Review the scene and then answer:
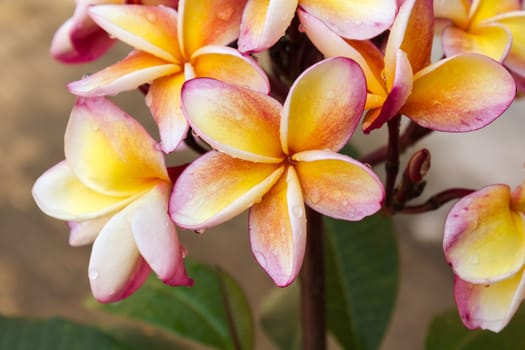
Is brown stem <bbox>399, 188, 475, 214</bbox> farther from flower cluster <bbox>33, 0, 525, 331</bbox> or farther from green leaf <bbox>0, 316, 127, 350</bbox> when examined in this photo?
green leaf <bbox>0, 316, 127, 350</bbox>

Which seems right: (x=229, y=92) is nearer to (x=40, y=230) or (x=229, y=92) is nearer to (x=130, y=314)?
(x=130, y=314)

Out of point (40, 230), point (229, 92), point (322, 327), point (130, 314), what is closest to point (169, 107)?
point (229, 92)

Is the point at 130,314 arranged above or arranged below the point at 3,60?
above

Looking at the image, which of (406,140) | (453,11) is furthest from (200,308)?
(453,11)

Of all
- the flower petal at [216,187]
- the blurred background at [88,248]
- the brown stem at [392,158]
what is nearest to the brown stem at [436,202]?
the brown stem at [392,158]

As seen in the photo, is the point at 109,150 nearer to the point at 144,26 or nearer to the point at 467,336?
the point at 144,26

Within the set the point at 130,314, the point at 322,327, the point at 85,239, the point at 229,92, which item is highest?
the point at 229,92
